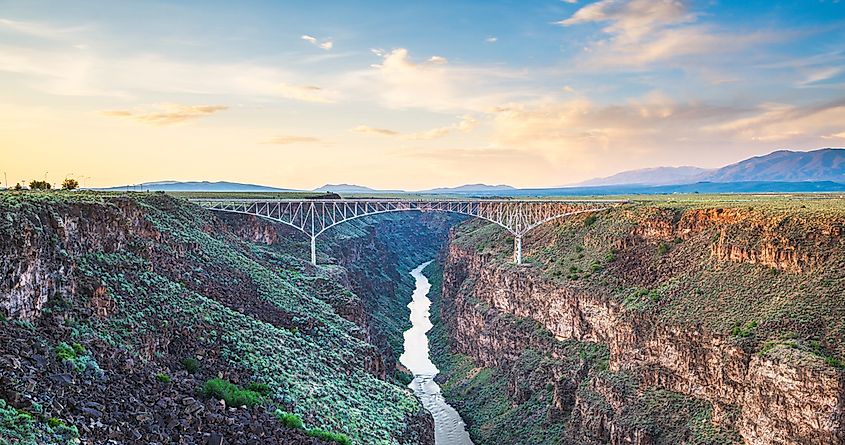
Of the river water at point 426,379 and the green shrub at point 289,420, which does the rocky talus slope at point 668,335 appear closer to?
the river water at point 426,379

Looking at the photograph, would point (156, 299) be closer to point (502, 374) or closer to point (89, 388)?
point (89, 388)

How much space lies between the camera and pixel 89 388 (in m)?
23.3

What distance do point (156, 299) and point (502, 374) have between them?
40482 mm

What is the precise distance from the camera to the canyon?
84.0 feet

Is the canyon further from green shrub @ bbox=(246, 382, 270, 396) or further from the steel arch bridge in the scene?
the steel arch bridge

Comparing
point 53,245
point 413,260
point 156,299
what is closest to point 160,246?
point 156,299

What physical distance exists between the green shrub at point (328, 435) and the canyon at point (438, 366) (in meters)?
0.17

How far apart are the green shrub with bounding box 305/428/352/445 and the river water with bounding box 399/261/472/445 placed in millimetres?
26598

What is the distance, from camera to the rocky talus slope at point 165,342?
2230 cm

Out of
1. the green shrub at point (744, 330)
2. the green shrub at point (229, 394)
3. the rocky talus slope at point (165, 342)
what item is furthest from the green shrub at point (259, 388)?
the green shrub at point (744, 330)

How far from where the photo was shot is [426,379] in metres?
74.2

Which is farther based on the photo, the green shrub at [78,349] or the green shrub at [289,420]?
the green shrub at [289,420]

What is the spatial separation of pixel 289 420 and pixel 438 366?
164ft

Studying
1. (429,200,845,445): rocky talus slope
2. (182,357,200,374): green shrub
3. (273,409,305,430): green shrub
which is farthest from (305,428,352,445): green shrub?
(429,200,845,445): rocky talus slope
